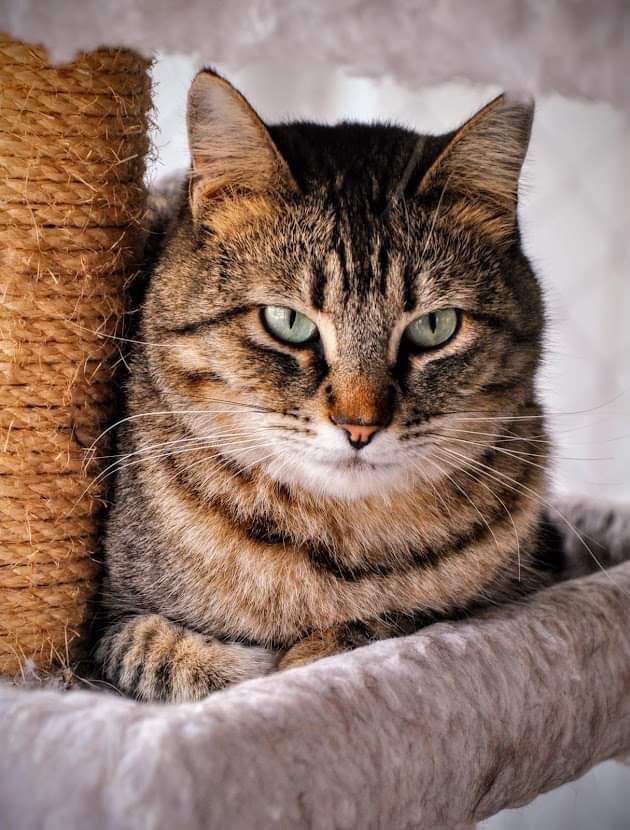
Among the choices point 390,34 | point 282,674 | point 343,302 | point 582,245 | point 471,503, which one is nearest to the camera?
point 390,34

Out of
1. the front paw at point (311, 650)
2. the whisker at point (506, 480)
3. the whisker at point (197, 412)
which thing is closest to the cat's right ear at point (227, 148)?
the whisker at point (197, 412)

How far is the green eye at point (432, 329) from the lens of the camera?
2.94ft

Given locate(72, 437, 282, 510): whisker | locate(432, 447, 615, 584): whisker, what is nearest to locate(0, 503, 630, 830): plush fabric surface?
locate(432, 447, 615, 584): whisker

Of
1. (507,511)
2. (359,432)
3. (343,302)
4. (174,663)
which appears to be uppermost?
(343,302)

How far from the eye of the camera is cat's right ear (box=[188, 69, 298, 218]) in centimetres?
87

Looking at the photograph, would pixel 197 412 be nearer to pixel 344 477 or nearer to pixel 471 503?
pixel 344 477

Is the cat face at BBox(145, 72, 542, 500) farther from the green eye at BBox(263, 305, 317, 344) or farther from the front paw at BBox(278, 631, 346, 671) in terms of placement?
the front paw at BBox(278, 631, 346, 671)

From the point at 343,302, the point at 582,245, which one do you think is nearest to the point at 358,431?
the point at 343,302

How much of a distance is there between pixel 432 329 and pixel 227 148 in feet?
0.88

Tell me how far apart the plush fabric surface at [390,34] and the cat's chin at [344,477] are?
351 mm

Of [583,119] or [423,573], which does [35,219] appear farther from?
[583,119]

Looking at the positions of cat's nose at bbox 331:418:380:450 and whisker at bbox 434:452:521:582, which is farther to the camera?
whisker at bbox 434:452:521:582

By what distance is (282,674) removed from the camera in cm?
76

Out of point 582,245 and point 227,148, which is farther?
point 582,245
